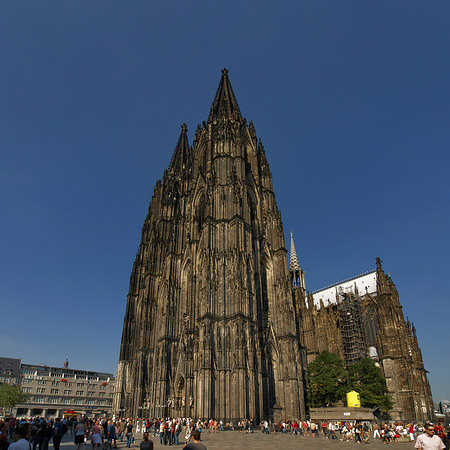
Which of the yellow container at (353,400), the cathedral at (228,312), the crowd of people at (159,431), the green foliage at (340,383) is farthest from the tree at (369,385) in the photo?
the crowd of people at (159,431)

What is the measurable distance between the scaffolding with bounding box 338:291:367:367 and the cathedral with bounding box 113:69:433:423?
187 millimetres

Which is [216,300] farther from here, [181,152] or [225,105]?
[181,152]

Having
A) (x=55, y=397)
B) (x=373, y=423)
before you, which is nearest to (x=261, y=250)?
(x=373, y=423)

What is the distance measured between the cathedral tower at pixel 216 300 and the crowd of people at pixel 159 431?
91.5 inches

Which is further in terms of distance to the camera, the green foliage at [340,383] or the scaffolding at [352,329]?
the scaffolding at [352,329]

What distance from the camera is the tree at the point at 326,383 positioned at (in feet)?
128

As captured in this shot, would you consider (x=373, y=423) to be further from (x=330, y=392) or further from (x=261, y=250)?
(x=261, y=250)

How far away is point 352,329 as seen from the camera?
56.0 meters

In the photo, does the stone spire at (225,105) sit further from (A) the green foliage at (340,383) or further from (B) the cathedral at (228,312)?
(A) the green foliage at (340,383)

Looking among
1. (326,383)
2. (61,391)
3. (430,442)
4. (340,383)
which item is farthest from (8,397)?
(430,442)

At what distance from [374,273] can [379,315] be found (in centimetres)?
1481

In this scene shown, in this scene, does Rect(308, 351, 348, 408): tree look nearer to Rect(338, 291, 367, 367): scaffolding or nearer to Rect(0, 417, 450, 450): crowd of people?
Rect(0, 417, 450, 450): crowd of people

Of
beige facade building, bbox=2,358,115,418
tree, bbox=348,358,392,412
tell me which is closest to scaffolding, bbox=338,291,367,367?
tree, bbox=348,358,392,412

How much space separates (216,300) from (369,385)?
72.8 ft
